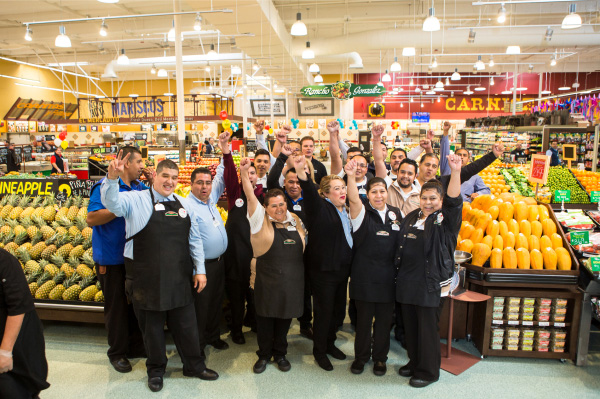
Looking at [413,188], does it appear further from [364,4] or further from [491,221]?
[364,4]

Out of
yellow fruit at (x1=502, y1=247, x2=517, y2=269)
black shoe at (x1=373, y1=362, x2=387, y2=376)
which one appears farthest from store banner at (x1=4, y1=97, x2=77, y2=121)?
yellow fruit at (x1=502, y1=247, x2=517, y2=269)

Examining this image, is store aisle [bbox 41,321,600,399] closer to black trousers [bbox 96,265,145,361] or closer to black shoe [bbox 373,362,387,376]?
black shoe [bbox 373,362,387,376]

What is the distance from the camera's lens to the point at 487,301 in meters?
3.77

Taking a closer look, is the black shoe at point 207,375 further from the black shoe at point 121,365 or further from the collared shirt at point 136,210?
the collared shirt at point 136,210

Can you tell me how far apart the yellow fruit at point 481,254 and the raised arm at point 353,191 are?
4.12 feet

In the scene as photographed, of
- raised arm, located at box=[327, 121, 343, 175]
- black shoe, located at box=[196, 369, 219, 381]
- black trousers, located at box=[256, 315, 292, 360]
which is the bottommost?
black shoe, located at box=[196, 369, 219, 381]

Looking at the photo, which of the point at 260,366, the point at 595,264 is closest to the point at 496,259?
the point at 595,264

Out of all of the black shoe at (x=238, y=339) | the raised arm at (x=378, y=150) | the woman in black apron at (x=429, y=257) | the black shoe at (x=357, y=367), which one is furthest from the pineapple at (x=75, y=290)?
the raised arm at (x=378, y=150)

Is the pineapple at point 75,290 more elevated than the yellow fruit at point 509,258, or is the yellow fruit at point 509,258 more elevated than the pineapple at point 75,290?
the yellow fruit at point 509,258

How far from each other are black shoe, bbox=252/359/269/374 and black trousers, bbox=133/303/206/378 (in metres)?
0.43

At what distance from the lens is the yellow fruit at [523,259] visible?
3.78 m

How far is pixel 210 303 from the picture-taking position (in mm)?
3801

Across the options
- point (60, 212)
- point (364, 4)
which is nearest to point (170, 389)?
point (60, 212)

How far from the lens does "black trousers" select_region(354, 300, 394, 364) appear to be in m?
3.45
